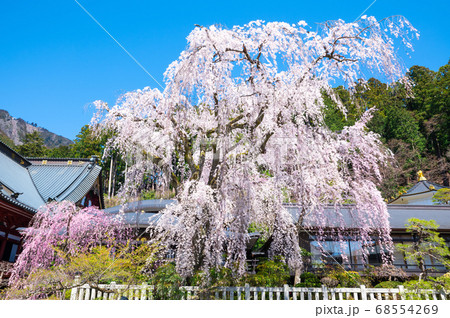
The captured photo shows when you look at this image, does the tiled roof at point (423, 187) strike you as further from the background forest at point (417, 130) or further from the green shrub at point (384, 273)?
the green shrub at point (384, 273)

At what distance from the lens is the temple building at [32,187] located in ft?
22.0

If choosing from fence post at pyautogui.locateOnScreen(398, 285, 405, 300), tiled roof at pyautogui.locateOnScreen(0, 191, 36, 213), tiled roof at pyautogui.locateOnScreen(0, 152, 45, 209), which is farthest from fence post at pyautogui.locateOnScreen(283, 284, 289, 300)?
tiled roof at pyautogui.locateOnScreen(0, 152, 45, 209)

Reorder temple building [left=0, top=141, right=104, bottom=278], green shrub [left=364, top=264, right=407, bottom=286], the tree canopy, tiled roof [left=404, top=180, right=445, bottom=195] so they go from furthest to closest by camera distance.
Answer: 1. tiled roof [left=404, top=180, right=445, bottom=195]
2. green shrub [left=364, top=264, right=407, bottom=286]
3. temple building [left=0, top=141, right=104, bottom=278]
4. the tree canopy

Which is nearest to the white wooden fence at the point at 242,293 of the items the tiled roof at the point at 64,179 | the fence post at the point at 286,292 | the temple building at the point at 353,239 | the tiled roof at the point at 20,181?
the fence post at the point at 286,292

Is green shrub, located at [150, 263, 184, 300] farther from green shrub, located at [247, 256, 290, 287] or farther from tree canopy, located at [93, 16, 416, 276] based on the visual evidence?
green shrub, located at [247, 256, 290, 287]

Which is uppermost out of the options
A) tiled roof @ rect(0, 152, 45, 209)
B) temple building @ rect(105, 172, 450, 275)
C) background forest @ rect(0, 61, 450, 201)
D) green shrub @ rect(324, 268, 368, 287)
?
background forest @ rect(0, 61, 450, 201)

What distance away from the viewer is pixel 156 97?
466 centimetres

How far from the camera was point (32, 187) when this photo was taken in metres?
9.23

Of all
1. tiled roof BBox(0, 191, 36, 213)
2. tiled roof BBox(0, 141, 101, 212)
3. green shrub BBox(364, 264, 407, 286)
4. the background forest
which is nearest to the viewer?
tiled roof BBox(0, 191, 36, 213)

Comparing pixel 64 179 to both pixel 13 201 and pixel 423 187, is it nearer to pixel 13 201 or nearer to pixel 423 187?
pixel 13 201

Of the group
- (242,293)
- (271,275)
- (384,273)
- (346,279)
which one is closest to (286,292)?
(242,293)

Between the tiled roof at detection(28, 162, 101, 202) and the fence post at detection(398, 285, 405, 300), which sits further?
the tiled roof at detection(28, 162, 101, 202)

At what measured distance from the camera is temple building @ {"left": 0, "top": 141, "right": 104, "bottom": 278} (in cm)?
671
